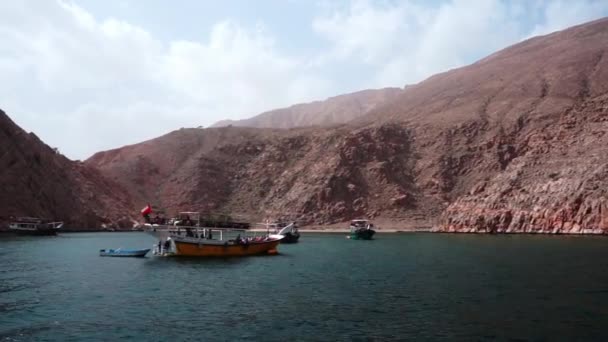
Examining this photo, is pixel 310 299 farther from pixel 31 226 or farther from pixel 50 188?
pixel 50 188

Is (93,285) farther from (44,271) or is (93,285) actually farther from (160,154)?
(160,154)

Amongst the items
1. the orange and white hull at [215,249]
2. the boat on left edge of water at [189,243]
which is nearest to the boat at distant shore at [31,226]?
the boat on left edge of water at [189,243]

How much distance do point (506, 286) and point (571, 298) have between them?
17.7 feet

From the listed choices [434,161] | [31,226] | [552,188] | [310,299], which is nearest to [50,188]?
[31,226]

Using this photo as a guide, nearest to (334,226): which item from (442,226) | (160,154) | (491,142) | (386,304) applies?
(442,226)

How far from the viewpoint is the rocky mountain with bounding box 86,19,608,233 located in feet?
326

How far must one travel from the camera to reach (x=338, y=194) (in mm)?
129875

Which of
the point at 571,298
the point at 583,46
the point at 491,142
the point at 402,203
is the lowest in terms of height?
the point at 571,298

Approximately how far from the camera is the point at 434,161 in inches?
5212

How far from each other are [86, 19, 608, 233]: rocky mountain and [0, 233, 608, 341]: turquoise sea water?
4767cm

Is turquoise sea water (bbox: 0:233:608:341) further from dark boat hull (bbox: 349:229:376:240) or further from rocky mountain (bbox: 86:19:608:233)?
rocky mountain (bbox: 86:19:608:233)

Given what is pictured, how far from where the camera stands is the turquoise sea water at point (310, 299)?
23.9 m

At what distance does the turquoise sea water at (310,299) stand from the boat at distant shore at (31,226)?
136 ft

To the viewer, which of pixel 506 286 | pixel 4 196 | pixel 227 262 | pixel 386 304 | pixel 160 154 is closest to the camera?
pixel 386 304
